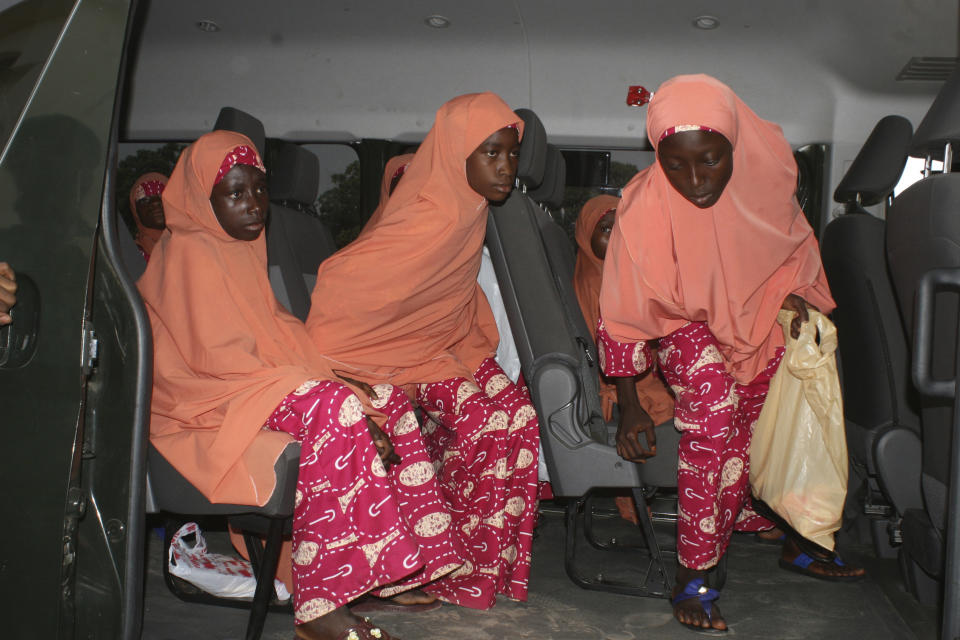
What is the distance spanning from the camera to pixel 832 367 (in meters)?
2.54

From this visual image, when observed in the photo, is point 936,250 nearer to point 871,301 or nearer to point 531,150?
point 871,301

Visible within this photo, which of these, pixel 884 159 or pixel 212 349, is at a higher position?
pixel 884 159

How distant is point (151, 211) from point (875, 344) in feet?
10.2

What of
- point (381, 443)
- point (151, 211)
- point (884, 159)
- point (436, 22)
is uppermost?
point (436, 22)

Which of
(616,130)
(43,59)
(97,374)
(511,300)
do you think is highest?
(616,130)

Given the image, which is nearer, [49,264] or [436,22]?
[49,264]

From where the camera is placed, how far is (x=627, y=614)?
2521 mm

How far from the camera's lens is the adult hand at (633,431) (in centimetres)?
255

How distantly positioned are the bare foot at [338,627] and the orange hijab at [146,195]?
2.51m

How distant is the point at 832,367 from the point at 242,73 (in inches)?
112

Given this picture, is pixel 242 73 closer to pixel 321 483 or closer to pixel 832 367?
pixel 321 483

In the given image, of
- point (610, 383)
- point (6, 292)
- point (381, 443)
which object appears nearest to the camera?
point (6, 292)

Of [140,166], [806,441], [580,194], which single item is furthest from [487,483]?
[140,166]

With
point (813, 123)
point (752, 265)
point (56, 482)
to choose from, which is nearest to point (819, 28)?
point (813, 123)
